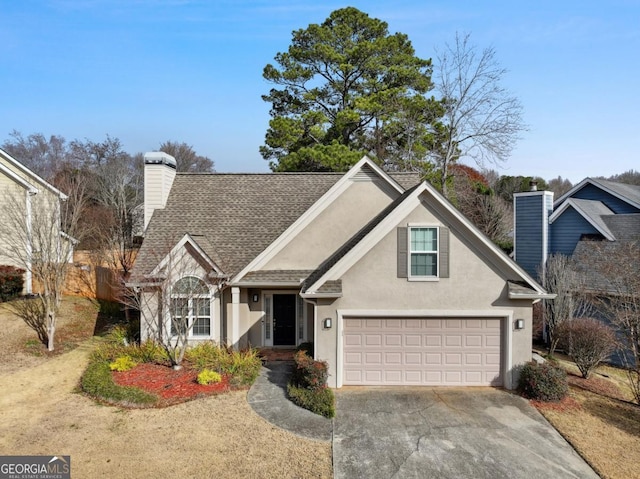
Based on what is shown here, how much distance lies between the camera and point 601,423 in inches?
393

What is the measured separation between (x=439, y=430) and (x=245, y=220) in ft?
36.0

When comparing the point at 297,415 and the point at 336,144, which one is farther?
the point at 336,144

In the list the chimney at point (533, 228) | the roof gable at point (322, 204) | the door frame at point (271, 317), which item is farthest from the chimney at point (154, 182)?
the chimney at point (533, 228)

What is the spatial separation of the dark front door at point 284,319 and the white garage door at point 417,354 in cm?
362

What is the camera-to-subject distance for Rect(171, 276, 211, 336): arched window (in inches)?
520

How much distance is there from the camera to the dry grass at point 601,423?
8227mm

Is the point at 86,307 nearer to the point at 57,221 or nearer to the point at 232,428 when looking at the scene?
the point at 57,221

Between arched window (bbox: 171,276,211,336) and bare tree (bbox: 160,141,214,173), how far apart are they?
1647 inches

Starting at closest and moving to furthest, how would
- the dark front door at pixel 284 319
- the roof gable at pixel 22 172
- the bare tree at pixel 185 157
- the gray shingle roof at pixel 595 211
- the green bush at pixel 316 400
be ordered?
the green bush at pixel 316 400 → the dark front door at pixel 284 319 → the gray shingle roof at pixel 595 211 → the roof gable at pixel 22 172 → the bare tree at pixel 185 157

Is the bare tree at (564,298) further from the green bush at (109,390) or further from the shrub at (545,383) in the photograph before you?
the green bush at (109,390)

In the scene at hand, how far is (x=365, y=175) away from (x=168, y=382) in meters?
10.1

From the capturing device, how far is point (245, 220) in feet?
55.0

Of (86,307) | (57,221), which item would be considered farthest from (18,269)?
(57,221)

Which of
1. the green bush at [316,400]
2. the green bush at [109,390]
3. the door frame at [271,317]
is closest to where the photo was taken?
the green bush at [316,400]
